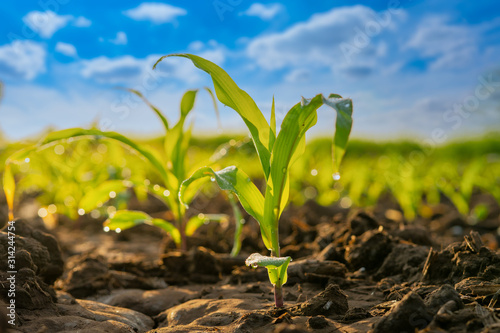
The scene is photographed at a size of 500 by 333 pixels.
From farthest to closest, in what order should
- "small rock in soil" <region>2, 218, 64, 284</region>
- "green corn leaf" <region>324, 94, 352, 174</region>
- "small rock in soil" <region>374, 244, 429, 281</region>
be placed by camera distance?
"small rock in soil" <region>374, 244, 429, 281</region>
"small rock in soil" <region>2, 218, 64, 284</region>
"green corn leaf" <region>324, 94, 352, 174</region>

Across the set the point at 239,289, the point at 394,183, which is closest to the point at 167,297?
the point at 239,289

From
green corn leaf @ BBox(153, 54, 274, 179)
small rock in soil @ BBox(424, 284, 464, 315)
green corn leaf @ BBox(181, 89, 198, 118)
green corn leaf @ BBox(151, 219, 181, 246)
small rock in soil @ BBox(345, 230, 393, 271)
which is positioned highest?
green corn leaf @ BBox(181, 89, 198, 118)

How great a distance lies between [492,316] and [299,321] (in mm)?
538

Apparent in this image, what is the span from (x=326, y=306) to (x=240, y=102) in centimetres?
73

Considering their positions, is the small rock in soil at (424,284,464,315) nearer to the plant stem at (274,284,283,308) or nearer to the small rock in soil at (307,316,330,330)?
the small rock in soil at (307,316,330,330)

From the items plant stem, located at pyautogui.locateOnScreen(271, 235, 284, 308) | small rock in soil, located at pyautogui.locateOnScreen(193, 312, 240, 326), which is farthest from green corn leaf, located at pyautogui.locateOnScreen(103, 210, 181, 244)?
plant stem, located at pyautogui.locateOnScreen(271, 235, 284, 308)

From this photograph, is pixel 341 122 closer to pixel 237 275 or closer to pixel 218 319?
pixel 218 319

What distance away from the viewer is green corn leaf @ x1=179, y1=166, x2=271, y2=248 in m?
1.25

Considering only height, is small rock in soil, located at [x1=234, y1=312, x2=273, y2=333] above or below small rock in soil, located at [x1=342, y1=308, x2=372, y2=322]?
above

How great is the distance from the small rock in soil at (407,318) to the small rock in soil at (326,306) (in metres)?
0.23

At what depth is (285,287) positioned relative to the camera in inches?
65.9

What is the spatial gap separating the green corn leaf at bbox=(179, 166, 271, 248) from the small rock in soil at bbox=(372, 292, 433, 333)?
18.3 inches

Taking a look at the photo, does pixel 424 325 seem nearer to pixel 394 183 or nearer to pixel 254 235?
pixel 254 235

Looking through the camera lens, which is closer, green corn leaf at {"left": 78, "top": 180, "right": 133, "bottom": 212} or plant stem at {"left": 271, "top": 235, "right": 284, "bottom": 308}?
plant stem at {"left": 271, "top": 235, "right": 284, "bottom": 308}
